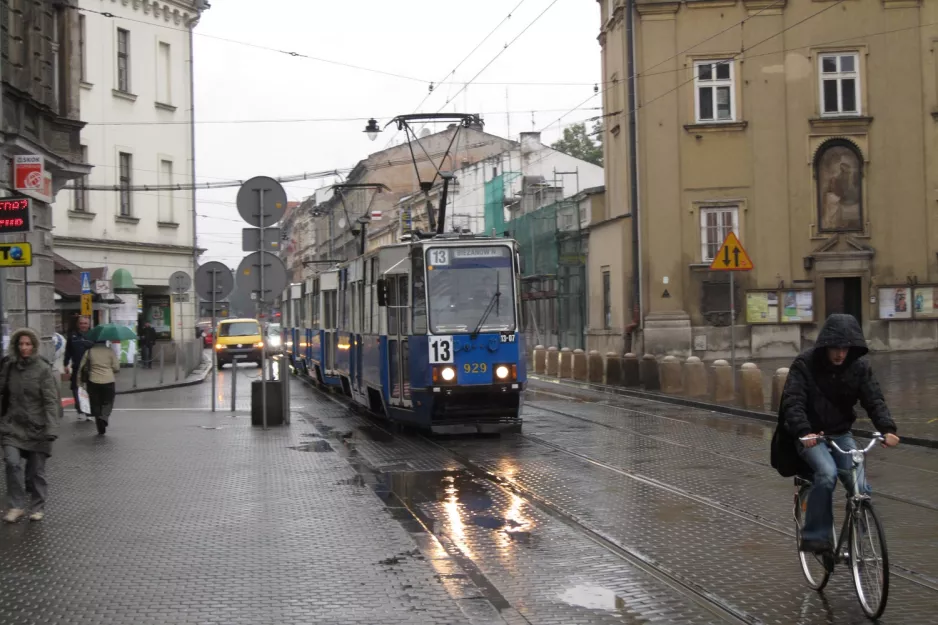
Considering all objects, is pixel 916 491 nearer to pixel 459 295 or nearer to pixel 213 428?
pixel 459 295

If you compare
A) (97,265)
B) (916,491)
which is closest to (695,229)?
(97,265)

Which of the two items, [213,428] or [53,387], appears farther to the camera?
[213,428]

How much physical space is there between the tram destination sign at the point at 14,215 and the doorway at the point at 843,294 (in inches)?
1028

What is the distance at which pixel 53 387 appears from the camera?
10.2 meters

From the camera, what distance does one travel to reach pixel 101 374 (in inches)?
706

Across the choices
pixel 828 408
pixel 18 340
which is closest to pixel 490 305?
pixel 18 340

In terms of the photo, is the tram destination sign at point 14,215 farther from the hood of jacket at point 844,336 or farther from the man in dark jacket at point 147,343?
the man in dark jacket at point 147,343

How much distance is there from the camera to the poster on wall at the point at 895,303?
114 feet

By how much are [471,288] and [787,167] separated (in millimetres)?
21085

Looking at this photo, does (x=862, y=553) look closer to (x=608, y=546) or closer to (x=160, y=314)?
(x=608, y=546)

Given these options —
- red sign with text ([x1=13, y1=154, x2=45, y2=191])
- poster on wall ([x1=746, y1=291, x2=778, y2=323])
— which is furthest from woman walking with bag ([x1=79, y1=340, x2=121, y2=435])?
poster on wall ([x1=746, y1=291, x2=778, y2=323])

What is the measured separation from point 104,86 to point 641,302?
19455 mm

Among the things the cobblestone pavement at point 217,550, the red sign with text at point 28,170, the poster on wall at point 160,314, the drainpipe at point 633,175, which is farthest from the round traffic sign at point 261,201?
the poster on wall at point 160,314

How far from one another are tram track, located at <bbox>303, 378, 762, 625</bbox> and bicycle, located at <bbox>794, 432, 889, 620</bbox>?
614mm
